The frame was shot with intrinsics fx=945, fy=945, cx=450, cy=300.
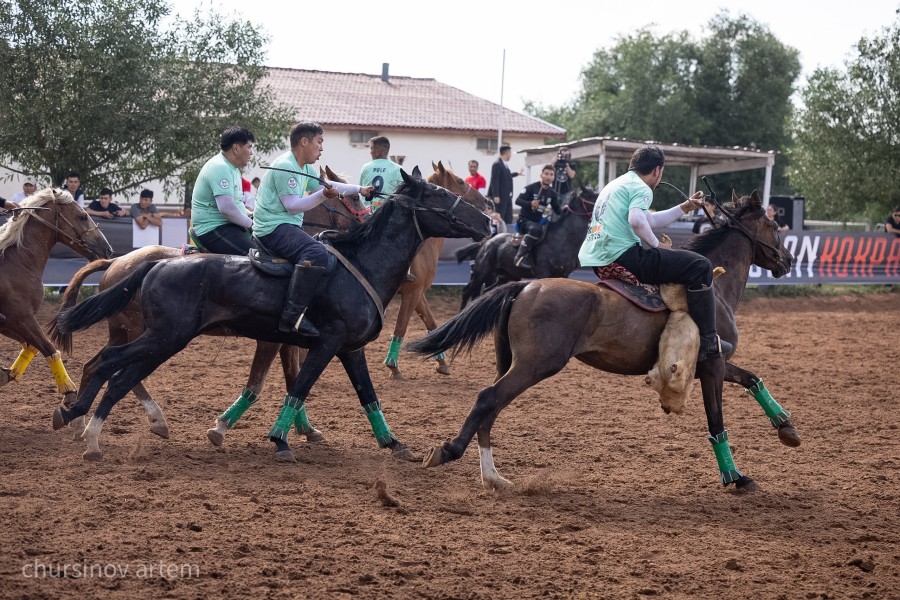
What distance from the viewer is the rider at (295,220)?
679 cm

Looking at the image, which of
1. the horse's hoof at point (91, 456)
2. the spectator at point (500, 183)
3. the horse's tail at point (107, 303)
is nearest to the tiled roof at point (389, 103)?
the spectator at point (500, 183)

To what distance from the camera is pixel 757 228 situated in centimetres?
768

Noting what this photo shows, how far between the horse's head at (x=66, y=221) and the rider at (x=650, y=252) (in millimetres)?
4850

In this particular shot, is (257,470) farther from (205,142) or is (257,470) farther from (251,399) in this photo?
(205,142)

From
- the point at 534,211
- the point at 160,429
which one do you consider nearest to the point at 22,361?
the point at 160,429

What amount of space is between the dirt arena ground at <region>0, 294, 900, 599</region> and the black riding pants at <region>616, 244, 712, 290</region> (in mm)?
1464

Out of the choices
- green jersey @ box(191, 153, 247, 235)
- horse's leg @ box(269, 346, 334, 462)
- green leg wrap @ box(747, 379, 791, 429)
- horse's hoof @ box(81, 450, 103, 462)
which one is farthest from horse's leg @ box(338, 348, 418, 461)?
green leg wrap @ box(747, 379, 791, 429)

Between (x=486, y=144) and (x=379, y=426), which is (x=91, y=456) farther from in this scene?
(x=486, y=144)

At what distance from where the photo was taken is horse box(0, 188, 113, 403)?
8.40 metres

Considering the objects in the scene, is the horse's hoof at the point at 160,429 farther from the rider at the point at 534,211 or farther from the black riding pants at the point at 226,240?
the rider at the point at 534,211

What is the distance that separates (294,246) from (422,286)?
4.27 metres

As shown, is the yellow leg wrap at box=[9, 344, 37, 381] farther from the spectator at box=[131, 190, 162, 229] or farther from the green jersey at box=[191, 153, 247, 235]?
the spectator at box=[131, 190, 162, 229]

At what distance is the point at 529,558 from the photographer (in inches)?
199

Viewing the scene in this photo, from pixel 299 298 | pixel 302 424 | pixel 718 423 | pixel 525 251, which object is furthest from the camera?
pixel 525 251
